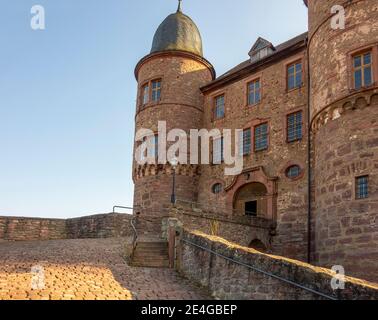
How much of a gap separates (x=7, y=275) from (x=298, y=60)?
53.4 ft

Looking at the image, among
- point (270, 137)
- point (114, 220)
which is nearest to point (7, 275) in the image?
point (114, 220)

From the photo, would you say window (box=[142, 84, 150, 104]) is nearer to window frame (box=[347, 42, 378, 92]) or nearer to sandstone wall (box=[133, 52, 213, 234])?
sandstone wall (box=[133, 52, 213, 234])

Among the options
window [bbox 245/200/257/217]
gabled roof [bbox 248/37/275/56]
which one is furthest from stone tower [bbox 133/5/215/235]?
window [bbox 245/200/257/217]

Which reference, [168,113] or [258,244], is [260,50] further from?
[258,244]

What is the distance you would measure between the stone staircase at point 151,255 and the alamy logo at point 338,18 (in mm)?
10253

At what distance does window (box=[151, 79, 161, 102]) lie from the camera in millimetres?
25766

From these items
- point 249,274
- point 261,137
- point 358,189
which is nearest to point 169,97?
point 261,137

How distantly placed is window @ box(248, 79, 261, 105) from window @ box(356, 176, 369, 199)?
9.20 m

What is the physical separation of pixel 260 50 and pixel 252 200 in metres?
8.54

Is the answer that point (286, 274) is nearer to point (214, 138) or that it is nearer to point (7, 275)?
point (7, 275)

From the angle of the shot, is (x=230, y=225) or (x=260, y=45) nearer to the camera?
(x=230, y=225)

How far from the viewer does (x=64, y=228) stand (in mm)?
22547

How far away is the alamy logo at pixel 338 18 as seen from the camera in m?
16.1

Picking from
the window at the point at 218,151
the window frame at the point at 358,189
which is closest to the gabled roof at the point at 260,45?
the window at the point at 218,151
